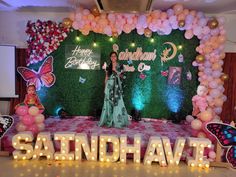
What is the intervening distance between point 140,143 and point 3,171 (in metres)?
1.97

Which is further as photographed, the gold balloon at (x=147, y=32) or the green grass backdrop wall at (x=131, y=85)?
the green grass backdrop wall at (x=131, y=85)

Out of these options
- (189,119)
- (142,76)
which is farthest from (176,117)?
(142,76)

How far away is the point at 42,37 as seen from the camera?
223 inches

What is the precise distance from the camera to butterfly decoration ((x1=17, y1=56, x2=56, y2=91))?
5.45 meters

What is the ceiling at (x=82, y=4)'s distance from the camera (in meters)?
4.81

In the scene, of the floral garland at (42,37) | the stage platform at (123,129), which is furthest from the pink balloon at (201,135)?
the floral garland at (42,37)

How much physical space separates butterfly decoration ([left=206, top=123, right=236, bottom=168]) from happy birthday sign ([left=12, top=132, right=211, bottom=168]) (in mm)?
177

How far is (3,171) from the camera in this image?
3623mm

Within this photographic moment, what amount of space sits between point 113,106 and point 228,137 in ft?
7.01

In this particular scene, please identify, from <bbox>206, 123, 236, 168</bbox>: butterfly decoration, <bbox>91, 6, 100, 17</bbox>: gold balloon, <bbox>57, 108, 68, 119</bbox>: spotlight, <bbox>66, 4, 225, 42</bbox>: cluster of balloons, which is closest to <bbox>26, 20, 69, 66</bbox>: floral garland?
<bbox>66, 4, 225, 42</bbox>: cluster of balloons

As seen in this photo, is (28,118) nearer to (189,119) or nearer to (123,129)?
(123,129)

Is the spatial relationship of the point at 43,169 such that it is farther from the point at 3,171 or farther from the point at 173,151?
the point at 173,151

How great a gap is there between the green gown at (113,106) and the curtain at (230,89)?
2.26 m

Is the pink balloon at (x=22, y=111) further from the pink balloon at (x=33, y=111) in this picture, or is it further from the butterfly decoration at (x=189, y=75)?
the butterfly decoration at (x=189, y=75)
